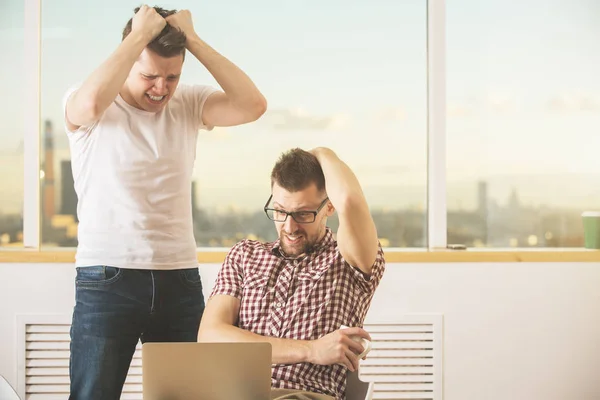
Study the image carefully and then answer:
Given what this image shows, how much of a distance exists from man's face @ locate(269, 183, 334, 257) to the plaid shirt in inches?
1.2

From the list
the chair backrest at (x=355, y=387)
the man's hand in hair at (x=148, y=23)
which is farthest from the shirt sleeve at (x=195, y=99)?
the chair backrest at (x=355, y=387)

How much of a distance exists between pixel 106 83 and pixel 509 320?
2248mm

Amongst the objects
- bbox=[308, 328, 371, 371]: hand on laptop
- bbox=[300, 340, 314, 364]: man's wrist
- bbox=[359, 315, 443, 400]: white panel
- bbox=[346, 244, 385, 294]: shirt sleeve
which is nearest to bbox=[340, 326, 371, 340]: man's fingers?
bbox=[308, 328, 371, 371]: hand on laptop

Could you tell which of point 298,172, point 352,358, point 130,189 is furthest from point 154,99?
point 352,358

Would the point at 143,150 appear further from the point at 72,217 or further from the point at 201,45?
the point at 72,217

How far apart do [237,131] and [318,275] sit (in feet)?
5.61

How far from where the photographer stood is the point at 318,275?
214cm

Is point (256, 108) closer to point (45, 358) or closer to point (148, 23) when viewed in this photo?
point (148, 23)

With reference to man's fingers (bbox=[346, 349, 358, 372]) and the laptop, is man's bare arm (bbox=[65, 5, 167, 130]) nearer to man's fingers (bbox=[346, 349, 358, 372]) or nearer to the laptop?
the laptop

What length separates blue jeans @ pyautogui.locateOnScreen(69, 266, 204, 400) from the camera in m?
2.09

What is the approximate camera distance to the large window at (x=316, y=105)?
371 centimetres

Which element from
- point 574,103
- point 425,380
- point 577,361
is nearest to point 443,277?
point 425,380

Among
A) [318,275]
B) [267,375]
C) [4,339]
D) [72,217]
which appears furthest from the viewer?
[72,217]

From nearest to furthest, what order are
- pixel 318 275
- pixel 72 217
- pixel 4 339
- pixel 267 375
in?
pixel 267 375 < pixel 318 275 < pixel 4 339 < pixel 72 217
